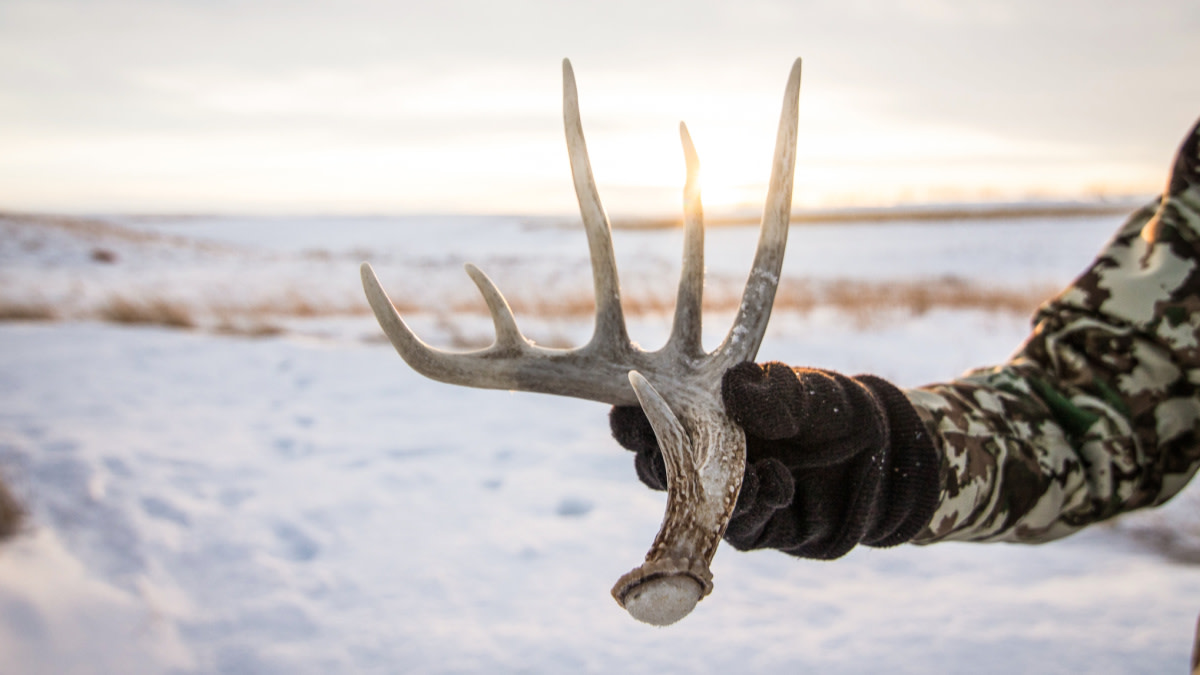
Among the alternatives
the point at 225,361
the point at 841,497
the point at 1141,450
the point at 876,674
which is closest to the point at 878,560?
the point at 876,674

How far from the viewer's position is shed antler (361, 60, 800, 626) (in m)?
1.18

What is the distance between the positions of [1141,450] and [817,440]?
1124 millimetres

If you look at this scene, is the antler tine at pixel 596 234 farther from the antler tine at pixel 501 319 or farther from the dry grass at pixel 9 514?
the dry grass at pixel 9 514

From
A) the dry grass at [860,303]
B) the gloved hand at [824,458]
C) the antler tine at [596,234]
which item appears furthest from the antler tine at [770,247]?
the dry grass at [860,303]

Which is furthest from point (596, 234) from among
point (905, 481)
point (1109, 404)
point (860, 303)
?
point (860, 303)

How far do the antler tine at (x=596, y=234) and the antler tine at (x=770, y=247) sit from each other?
0.26 metres

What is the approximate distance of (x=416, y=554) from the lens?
3.08 metres

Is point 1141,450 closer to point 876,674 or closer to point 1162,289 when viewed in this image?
point 1162,289

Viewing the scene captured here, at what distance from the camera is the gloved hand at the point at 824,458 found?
1301 millimetres

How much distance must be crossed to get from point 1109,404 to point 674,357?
1.29m

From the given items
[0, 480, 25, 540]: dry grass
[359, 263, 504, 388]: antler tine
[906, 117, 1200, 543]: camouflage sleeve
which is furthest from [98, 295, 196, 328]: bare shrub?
[906, 117, 1200, 543]: camouflage sleeve

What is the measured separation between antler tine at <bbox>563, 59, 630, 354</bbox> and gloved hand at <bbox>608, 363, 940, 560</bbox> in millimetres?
179

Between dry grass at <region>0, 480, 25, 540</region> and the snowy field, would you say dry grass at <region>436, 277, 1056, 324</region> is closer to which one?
the snowy field

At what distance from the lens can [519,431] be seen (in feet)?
15.0
